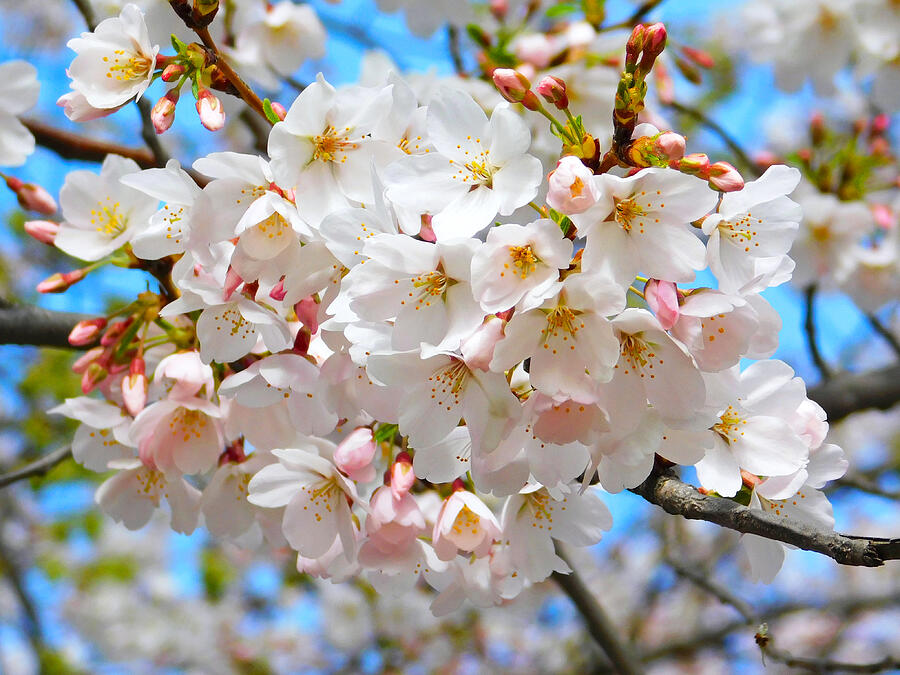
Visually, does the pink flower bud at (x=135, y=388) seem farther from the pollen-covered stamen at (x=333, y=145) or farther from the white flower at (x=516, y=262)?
the white flower at (x=516, y=262)

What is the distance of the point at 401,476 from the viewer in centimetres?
161

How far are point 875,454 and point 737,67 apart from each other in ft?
14.6

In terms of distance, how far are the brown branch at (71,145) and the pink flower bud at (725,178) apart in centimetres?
189

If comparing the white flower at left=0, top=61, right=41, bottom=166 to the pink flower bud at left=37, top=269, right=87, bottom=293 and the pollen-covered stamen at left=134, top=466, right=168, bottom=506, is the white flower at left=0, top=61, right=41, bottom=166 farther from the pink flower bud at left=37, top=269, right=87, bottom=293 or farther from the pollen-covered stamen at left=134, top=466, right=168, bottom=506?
the pollen-covered stamen at left=134, top=466, right=168, bottom=506

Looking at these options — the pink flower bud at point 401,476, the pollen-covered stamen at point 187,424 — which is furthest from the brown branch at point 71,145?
the pink flower bud at point 401,476

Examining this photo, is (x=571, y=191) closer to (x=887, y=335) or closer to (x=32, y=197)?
(x=32, y=197)

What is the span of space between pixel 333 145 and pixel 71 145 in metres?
1.53

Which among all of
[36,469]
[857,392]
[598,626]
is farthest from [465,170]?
[857,392]

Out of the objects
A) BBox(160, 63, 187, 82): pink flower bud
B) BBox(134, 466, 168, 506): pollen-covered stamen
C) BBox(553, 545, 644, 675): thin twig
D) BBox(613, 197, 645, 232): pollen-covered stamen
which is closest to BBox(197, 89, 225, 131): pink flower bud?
BBox(160, 63, 187, 82): pink flower bud

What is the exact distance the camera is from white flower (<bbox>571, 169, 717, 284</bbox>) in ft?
4.16

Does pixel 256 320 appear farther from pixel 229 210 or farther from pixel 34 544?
pixel 34 544

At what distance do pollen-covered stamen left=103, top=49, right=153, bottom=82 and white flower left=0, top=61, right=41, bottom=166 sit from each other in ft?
2.43

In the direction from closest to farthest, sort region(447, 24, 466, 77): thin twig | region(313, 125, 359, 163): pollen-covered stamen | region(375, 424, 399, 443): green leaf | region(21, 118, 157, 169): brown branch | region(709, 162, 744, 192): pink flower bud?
1. region(709, 162, 744, 192): pink flower bud
2. region(313, 125, 359, 163): pollen-covered stamen
3. region(375, 424, 399, 443): green leaf
4. region(21, 118, 157, 169): brown branch
5. region(447, 24, 466, 77): thin twig

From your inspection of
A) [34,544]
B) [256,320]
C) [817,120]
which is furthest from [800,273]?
[34,544]
